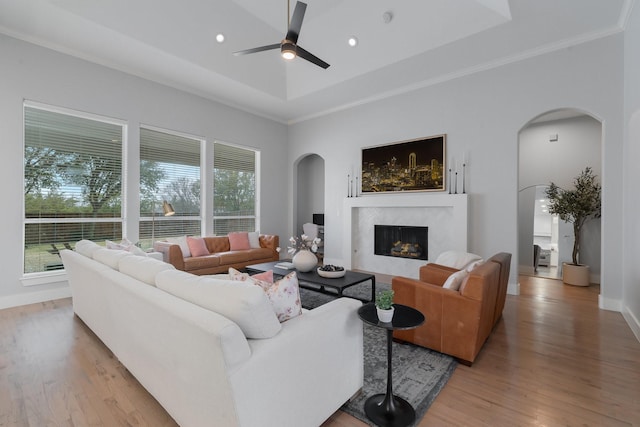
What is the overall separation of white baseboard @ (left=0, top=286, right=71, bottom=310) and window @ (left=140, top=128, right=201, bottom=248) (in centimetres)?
128

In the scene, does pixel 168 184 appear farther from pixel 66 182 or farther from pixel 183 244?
pixel 66 182

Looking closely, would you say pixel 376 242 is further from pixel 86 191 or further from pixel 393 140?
pixel 86 191

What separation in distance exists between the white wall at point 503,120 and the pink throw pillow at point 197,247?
341 cm

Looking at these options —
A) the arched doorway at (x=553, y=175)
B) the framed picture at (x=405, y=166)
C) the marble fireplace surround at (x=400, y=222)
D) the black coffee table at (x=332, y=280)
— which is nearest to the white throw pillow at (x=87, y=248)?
the black coffee table at (x=332, y=280)

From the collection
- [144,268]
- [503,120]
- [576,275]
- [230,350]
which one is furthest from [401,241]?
[230,350]

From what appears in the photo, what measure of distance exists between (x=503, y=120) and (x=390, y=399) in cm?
457

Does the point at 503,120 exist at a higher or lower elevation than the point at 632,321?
higher

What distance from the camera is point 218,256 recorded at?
17.4 feet

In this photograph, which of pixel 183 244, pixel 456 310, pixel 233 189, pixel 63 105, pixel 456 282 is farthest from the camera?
pixel 233 189

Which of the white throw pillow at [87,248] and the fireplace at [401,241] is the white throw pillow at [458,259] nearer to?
the fireplace at [401,241]

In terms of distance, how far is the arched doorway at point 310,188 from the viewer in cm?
854

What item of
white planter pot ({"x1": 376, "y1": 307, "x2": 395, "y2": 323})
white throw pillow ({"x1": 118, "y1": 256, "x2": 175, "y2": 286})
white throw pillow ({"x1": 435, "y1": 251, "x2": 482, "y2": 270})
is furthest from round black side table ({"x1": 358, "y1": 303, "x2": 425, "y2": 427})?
white throw pillow ({"x1": 435, "y1": 251, "x2": 482, "y2": 270})

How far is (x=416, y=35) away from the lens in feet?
14.4

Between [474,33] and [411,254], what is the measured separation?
12.0ft
